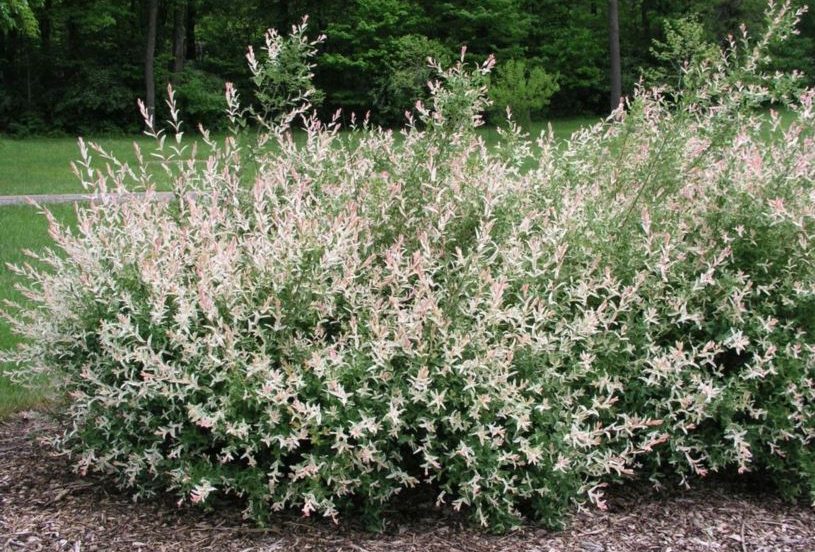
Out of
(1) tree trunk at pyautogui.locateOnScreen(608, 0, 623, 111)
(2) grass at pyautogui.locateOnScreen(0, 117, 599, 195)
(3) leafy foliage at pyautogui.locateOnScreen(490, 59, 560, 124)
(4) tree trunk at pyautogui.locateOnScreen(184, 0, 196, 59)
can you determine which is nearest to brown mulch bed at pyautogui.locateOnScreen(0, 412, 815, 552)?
(2) grass at pyautogui.locateOnScreen(0, 117, 599, 195)

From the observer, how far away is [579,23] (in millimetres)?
32250

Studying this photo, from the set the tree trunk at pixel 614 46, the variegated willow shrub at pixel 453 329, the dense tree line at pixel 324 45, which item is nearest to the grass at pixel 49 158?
the tree trunk at pixel 614 46

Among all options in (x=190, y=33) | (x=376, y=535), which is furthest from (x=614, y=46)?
(x=376, y=535)

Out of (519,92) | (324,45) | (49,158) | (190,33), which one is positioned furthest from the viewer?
(190,33)

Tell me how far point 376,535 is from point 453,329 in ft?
2.75

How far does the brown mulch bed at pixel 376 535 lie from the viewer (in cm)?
309

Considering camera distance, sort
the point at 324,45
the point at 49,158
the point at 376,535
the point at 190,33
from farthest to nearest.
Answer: the point at 190,33
the point at 324,45
the point at 49,158
the point at 376,535

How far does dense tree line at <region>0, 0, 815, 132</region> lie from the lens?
27.1m

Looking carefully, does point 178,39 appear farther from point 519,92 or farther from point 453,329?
point 453,329

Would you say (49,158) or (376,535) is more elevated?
(49,158)

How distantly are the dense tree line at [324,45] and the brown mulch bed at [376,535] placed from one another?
22.9m

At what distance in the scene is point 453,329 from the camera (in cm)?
320

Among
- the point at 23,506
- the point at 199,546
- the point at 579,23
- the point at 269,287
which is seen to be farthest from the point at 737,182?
the point at 579,23

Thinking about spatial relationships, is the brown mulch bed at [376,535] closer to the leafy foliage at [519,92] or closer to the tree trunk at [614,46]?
the leafy foliage at [519,92]
